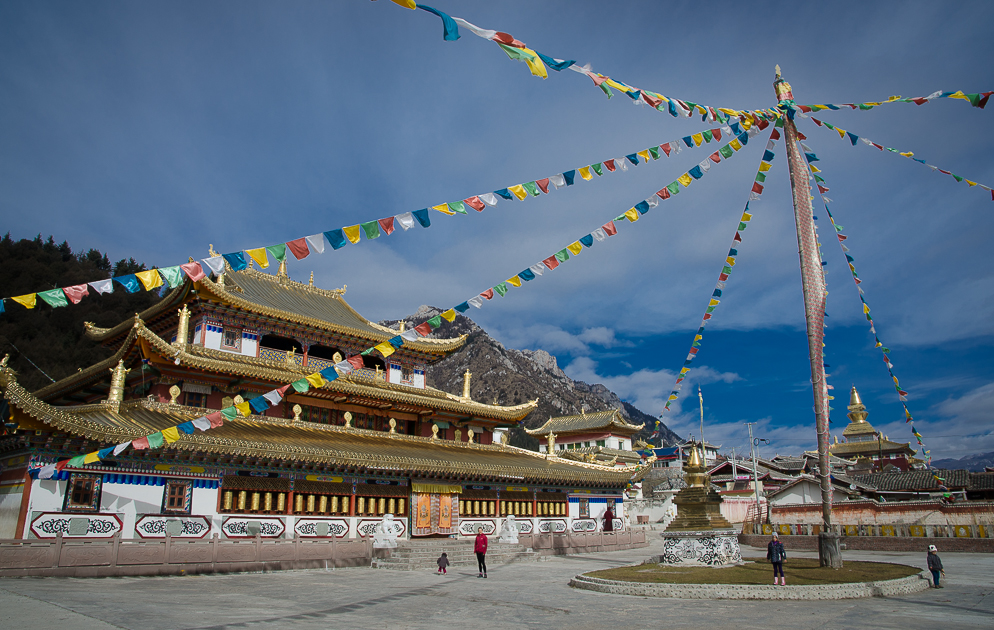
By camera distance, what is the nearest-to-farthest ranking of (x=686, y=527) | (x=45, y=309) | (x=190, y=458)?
(x=686, y=527) < (x=190, y=458) < (x=45, y=309)

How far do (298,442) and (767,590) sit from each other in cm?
1672

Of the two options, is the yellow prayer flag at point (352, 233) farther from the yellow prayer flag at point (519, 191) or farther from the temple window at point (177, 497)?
the temple window at point (177, 497)

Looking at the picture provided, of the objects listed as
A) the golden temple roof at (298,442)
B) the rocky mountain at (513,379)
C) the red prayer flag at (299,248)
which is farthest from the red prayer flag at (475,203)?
the rocky mountain at (513,379)

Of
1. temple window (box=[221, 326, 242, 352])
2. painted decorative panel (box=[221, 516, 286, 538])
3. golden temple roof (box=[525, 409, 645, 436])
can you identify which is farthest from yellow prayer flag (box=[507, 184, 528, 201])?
golden temple roof (box=[525, 409, 645, 436])

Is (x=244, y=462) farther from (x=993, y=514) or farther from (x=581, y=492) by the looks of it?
(x=993, y=514)

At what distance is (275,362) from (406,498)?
8003 mm

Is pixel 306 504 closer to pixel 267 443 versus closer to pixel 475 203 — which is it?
pixel 267 443

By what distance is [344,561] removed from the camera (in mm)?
20953

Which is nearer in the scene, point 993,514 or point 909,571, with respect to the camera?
point 909,571

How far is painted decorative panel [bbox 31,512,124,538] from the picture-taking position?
17234 mm

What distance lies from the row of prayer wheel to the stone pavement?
5.27 meters

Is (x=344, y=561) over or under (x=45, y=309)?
under

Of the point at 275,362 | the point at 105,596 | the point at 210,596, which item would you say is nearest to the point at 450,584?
the point at 210,596

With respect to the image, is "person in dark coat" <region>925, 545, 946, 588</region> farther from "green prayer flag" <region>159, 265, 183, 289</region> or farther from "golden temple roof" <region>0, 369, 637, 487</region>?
"golden temple roof" <region>0, 369, 637, 487</region>
